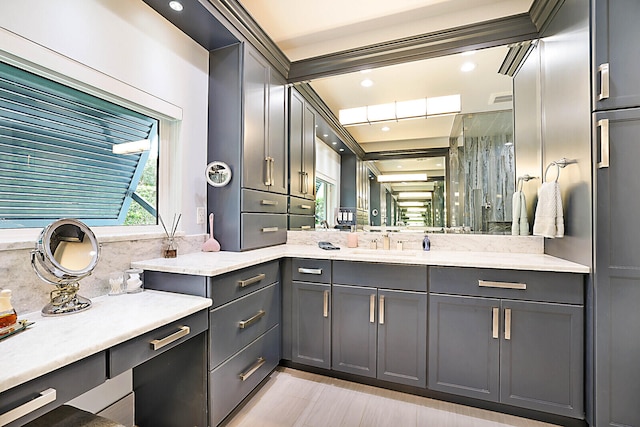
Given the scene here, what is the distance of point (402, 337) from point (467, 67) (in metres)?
2.18

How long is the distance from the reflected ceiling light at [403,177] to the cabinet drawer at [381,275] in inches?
41.5

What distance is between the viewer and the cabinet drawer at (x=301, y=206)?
2.89 m

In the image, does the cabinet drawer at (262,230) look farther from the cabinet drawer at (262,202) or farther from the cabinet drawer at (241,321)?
the cabinet drawer at (241,321)

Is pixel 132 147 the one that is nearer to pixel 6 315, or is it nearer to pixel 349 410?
pixel 6 315

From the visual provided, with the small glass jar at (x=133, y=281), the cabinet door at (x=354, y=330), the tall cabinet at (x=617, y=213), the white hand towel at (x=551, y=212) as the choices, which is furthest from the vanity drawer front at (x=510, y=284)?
the small glass jar at (x=133, y=281)

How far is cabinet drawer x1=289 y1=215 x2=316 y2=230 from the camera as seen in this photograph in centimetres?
290

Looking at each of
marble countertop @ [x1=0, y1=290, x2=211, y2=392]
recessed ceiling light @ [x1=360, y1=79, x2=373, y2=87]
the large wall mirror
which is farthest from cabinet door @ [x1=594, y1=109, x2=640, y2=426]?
marble countertop @ [x1=0, y1=290, x2=211, y2=392]

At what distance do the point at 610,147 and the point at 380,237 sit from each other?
1.57 metres

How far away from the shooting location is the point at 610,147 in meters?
1.50

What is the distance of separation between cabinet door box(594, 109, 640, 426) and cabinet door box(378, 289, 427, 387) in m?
0.86

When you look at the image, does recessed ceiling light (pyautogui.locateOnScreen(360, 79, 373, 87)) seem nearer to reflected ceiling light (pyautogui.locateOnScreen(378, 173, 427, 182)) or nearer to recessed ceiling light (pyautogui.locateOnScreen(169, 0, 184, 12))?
reflected ceiling light (pyautogui.locateOnScreen(378, 173, 427, 182))

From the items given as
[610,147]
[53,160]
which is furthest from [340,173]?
[53,160]

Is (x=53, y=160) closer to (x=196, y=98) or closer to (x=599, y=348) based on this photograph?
(x=196, y=98)

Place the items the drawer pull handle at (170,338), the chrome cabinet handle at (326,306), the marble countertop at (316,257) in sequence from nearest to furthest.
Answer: the drawer pull handle at (170,338) < the marble countertop at (316,257) < the chrome cabinet handle at (326,306)
